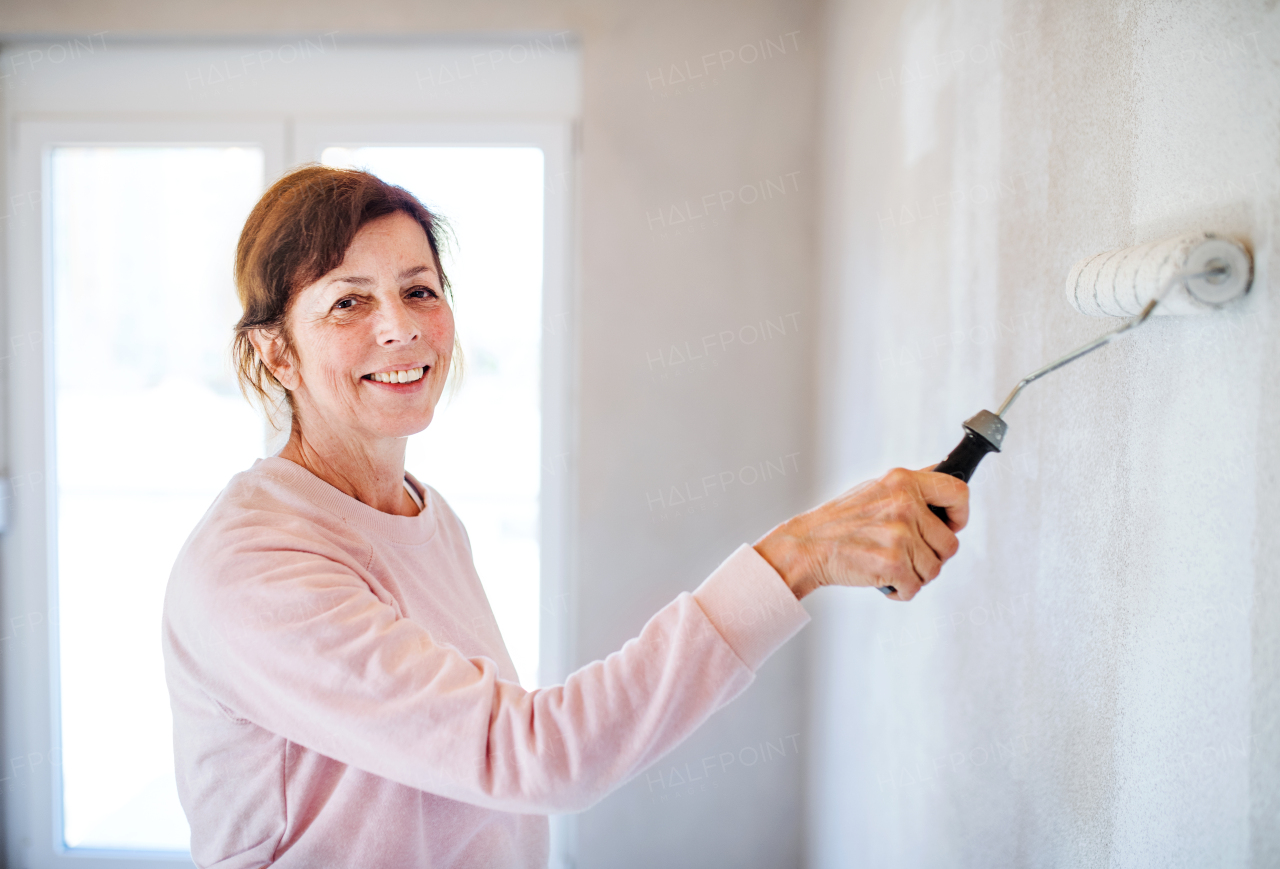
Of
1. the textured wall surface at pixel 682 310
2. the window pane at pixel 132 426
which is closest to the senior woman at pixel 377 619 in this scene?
the textured wall surface at pixel 682 310

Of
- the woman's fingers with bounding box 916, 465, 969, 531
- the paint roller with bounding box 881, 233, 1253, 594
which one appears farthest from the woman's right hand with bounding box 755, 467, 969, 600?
the paint roller with bounding box 881, 233, 1253, 594

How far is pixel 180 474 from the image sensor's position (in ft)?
7.30

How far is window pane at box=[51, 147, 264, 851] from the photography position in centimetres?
217

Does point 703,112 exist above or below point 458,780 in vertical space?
above

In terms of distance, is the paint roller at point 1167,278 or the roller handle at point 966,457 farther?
the roller handle at point 966,457

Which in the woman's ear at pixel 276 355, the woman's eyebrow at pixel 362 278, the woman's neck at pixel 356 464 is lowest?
the woman's neck at pixel 356 464

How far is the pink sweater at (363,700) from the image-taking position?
0.63 meters

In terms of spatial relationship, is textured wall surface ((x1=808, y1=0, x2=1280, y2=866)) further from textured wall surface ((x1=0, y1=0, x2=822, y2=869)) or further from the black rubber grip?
textured wall surface ((x1=0, y1=0, x2=822, y2=869))

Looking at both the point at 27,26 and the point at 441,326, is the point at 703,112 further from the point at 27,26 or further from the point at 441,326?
the point at 27,26

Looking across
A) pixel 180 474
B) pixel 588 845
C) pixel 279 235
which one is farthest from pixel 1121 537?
pixel 180 474

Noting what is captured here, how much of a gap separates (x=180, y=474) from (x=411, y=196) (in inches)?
64.6

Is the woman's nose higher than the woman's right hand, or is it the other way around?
the woman's nose

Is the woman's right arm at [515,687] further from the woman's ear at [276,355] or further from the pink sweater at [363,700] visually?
the woman's ear at [276,355]

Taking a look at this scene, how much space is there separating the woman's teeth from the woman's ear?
0.11 meters
